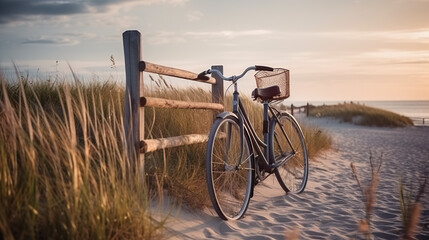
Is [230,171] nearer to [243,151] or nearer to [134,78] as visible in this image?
[243,151]

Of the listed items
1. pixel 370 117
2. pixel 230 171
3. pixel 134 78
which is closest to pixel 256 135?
pixel 230 171

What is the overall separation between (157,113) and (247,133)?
187 centimetres

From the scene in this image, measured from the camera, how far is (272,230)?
157 inches

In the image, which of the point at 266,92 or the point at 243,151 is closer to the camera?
the point at 243,151

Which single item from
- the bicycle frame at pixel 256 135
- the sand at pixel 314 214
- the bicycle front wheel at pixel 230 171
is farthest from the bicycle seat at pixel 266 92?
the sand at pixel 314 214

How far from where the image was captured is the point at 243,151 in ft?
13.6

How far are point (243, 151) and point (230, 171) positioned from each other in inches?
18.3

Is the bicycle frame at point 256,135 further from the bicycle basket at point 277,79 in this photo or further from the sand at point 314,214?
the sand at point 314,214

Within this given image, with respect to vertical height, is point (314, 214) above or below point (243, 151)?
below

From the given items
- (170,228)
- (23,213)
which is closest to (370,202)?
(23,213)

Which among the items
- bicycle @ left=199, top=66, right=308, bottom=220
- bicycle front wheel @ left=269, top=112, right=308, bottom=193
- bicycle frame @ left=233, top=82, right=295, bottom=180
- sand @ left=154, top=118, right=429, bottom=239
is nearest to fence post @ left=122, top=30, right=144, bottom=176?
bicycle @ left=199, top=66, right=308, bottom=220

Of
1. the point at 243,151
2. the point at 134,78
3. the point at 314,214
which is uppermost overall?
the point at 134,78

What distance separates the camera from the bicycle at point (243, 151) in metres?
4.13

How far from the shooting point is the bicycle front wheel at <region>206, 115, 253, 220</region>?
12.7 feet
